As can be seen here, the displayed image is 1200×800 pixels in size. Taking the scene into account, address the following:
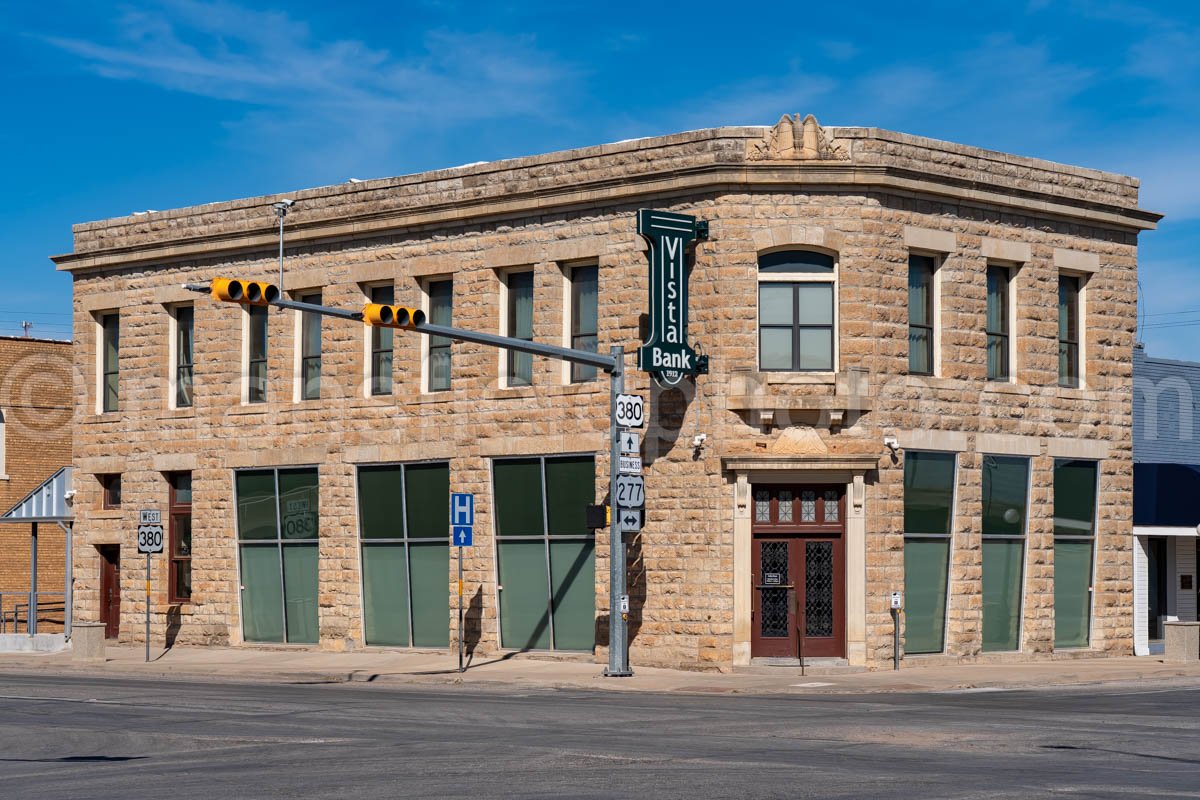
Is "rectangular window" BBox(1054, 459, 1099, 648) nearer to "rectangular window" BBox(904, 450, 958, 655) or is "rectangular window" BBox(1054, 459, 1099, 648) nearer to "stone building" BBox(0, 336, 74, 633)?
"rectangular window" BBox(904, 450, 958, 655)

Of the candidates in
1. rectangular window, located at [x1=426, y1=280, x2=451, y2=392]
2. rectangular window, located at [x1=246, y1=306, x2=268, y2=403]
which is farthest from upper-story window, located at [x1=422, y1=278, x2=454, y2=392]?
rectangular window, located at [x1=246, y1=306, x2=268, y2=403]

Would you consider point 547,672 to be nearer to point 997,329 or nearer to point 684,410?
point 684,410

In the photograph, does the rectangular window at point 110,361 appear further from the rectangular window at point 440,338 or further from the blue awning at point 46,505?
the rectangular window at point 440,338

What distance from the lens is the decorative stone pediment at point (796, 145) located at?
29.2 meters

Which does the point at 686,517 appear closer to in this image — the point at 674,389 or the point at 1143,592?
the point at 674,389

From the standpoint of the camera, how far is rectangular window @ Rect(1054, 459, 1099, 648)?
32125 mm

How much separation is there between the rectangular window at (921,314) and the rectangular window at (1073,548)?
3.64 m

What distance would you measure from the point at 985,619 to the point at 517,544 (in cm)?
857

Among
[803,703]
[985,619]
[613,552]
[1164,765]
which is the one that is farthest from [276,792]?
[985,619]

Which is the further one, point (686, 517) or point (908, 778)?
point (686, 517)

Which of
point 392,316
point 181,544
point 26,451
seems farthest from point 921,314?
point 26,451

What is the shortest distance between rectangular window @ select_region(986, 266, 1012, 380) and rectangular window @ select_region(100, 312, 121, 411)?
19.0 metres

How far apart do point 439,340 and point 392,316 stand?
353 inches

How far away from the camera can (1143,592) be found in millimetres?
33656
